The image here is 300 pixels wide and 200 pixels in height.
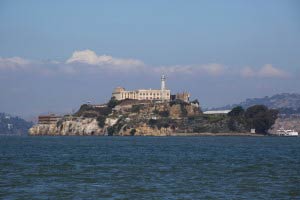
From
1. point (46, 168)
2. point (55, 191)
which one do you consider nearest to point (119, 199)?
point (55, 191)

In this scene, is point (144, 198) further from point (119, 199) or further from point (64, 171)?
point (64, 171)

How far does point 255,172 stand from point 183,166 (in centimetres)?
818

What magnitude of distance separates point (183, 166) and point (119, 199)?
23.8 m

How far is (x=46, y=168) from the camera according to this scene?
182 ft

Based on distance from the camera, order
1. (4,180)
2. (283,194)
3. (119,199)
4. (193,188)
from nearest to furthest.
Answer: (119,199) < (283,194) < (193,188) < (4,180)

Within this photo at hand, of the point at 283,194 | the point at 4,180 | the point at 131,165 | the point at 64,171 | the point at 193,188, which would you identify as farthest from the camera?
the point at 131,165

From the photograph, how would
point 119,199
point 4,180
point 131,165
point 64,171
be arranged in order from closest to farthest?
point 119,199 < point 4,180 < point 64,171 < point 131,165

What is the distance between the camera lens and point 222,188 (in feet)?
130

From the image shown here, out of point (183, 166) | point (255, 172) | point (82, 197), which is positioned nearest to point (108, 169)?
point (183, 166)

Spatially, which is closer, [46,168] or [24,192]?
[24,192]

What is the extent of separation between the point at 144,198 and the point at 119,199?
141 cm

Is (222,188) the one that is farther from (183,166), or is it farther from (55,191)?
(183,166)

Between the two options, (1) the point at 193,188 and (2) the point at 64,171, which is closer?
(1) the point at 193,188

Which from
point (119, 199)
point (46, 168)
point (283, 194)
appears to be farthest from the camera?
point (46, 168)
